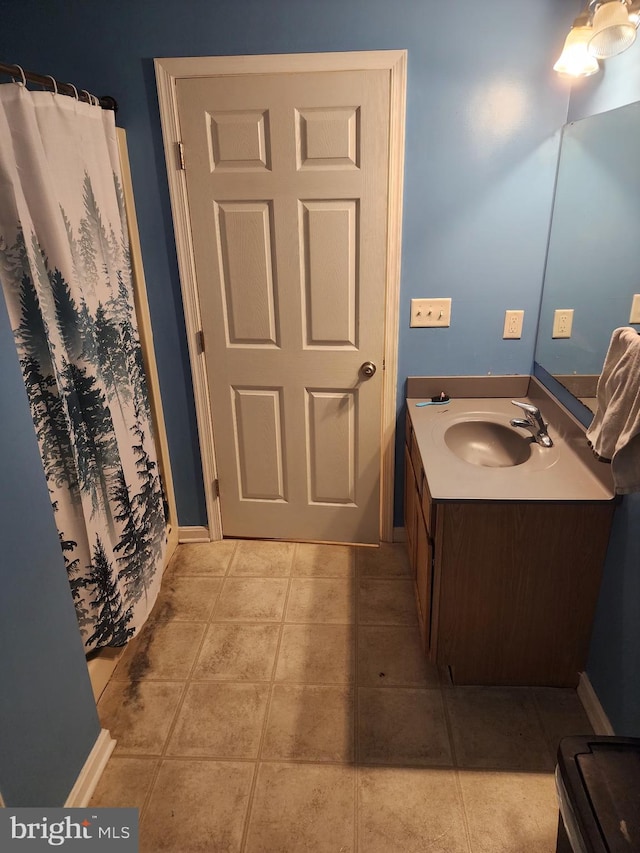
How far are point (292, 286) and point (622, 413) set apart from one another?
4.57ft

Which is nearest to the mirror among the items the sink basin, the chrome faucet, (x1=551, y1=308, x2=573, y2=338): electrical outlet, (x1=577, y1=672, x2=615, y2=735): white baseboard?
(x1=551, y1=308, x2=573, y2=338): electrical outlet

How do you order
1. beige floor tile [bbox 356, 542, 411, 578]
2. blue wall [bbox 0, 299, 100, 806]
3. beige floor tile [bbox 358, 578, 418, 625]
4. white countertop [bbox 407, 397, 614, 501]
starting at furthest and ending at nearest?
beige floor tile [bbox 356, 542, 411, 578], beige floor tile [bbox 358, 578, 418, 625], white countertop [bbox 407, 397, 614, 501], blue wall [bbox 0, 299, 100, 806]

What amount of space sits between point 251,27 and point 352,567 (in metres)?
2.26

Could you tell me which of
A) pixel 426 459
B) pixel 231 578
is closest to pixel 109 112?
pixel 426 459

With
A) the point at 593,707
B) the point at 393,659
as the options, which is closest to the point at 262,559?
the point at 393,659

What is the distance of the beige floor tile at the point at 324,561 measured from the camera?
2.62m

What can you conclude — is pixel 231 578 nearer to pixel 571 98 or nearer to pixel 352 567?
pixel 352 567

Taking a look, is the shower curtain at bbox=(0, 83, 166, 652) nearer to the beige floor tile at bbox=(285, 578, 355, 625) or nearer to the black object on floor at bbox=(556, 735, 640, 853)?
the beige floor tile at bbox=(285, 578, 355, 625)

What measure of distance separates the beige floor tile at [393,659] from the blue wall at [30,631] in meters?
1.00

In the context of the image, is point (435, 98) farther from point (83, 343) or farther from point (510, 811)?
point (510, 811)

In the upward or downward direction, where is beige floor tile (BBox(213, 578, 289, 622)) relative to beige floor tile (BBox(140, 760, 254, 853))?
upward

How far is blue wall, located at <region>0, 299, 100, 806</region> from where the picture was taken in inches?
50.8

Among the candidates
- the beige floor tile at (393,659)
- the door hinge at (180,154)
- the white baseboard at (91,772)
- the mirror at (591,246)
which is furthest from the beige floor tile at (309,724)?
the door hinge at (180,154)

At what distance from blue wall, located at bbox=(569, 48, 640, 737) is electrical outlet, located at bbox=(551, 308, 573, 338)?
2.16ft
